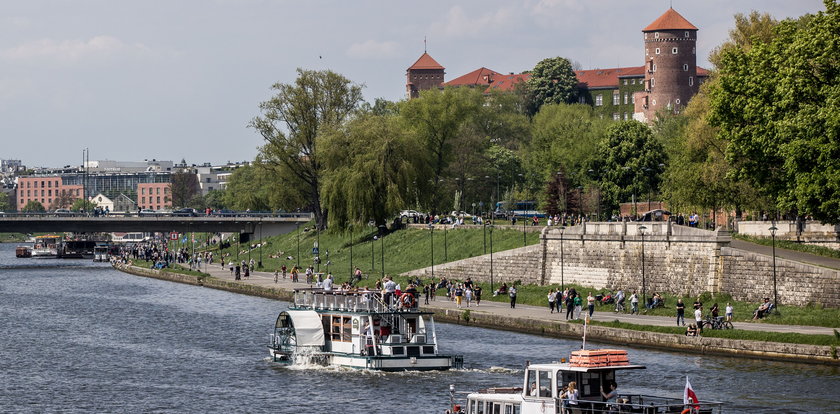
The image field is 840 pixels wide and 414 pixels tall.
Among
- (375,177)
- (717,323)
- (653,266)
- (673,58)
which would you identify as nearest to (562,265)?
(653,266)

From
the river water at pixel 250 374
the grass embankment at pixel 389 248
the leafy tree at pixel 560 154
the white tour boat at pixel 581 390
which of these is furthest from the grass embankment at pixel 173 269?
the white tour boat at pixel 581 390

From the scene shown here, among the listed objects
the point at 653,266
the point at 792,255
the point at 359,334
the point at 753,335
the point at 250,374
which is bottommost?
the point at 250,374

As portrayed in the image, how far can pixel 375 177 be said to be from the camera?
121 metres

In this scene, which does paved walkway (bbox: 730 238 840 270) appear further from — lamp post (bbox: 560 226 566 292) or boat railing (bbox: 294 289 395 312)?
boat railing (bbox: 294 289 395 312)

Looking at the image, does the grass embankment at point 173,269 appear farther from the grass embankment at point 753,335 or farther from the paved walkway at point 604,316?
the grass embankment at point 753,335

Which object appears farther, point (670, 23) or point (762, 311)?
point (670, 23)

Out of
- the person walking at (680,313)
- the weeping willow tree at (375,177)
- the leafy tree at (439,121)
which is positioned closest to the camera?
the person walking at (680,313)

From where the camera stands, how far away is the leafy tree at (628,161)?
5007 inches

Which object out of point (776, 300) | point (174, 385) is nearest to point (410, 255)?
point (776, 300)

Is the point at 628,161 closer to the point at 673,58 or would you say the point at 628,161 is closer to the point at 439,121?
the point at 439,121

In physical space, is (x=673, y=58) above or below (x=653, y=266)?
above

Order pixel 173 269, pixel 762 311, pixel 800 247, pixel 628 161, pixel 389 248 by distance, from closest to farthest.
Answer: pixel 762 311 → pixel 800 247 → pixel 389 248 → pixel 628 161 → pixel 173 269

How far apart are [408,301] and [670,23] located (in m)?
142

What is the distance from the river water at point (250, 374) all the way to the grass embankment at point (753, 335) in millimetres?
1610
